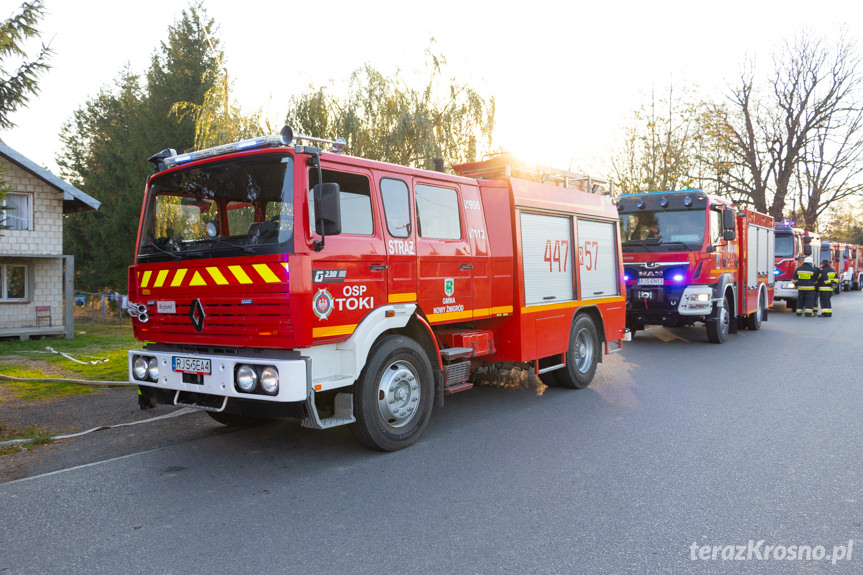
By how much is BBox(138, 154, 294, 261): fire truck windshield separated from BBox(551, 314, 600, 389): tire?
4374mm

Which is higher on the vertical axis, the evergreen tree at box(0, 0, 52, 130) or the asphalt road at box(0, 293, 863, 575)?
the evergreen tree at box(0, 0, 52, 130)

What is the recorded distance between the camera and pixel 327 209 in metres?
4.64

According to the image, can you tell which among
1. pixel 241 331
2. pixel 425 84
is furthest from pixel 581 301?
pixel 425 84

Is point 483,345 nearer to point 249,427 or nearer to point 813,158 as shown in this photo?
point 249,427

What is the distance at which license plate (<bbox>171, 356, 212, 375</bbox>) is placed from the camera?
4.88 meters

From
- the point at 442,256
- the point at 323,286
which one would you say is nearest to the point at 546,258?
the point at 442,256

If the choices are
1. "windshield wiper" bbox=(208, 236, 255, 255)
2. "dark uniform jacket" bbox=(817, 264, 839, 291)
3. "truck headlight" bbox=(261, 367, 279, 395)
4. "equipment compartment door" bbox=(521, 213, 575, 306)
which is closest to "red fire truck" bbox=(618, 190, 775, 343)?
"equipment compartment door" bbox=(521, 213, 575, 306)

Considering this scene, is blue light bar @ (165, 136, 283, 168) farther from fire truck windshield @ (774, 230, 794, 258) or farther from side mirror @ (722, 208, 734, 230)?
fire truck windshield @ (774, 230, 794, 258)

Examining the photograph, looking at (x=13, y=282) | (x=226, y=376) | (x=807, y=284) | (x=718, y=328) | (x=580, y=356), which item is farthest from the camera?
(x=807, y=284)

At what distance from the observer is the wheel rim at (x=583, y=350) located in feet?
27.3

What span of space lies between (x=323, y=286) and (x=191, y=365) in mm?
1252

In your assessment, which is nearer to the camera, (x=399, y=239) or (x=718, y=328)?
(x=399, y=239)

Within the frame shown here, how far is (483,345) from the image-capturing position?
260 inches

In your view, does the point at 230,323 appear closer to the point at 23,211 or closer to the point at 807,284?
the point at 23,211
